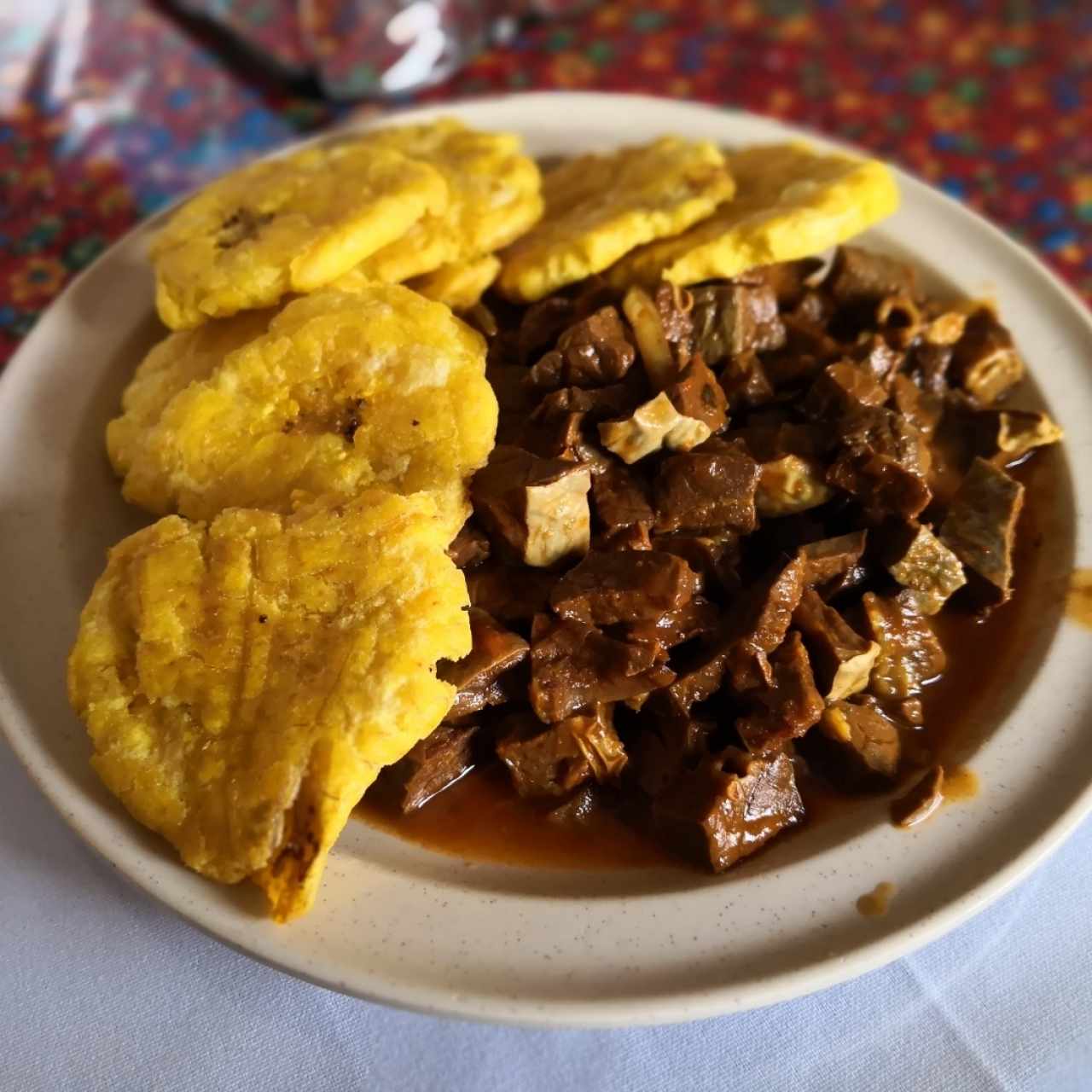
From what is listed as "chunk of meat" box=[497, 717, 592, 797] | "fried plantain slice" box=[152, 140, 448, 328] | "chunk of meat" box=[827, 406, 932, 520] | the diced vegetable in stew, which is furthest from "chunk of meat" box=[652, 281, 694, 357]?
"chunk of meat" box=[497, 717, 592, 797]

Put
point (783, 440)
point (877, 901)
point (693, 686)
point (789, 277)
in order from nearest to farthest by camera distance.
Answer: point (877, 901), point (693, 686), point (783, 440), point (789, 277)

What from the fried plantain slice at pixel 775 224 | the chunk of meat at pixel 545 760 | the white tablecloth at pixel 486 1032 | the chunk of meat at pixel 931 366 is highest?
the fried plantain slice at pixel 775 224

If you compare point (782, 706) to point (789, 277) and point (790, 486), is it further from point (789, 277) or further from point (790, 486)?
point (789, 277)

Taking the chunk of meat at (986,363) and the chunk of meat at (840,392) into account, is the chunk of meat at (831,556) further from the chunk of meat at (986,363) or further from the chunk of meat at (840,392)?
the chunk of meat at (986,363)

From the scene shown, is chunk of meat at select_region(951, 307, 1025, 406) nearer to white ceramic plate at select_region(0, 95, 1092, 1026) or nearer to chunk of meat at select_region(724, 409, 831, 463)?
white ceramic plate at select_region(0, 95, 1092, 1026)

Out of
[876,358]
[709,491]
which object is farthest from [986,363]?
[709,491]

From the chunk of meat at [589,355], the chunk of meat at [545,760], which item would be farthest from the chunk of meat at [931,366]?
the chunk of meat at [545,760]
